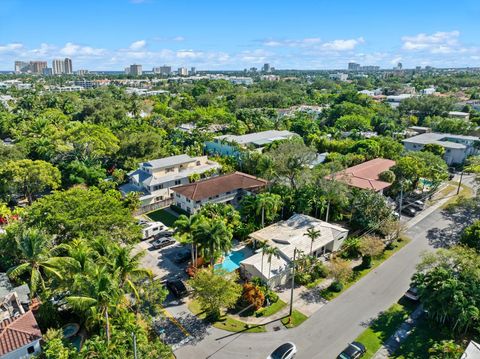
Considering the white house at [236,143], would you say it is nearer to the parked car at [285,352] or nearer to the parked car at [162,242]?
the parked car at [162,242]

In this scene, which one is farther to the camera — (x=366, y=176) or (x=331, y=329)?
(x=366, y=176)

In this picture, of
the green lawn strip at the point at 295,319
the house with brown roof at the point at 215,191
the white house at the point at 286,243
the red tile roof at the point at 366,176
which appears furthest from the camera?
the red tile roof at the point at 366,176

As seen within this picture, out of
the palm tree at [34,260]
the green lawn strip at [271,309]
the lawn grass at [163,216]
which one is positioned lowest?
A: the green lawn strip at [271,309]

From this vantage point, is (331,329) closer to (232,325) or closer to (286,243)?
(232,325)

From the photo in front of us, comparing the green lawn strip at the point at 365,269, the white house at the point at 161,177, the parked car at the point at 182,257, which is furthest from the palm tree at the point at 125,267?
the white house at the point at 161,177

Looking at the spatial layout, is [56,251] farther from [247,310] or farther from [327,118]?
[327,118]

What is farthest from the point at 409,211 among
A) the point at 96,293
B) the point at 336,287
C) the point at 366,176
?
the point at 96,293

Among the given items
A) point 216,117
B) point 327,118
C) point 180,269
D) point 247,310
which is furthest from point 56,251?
point 327,118
